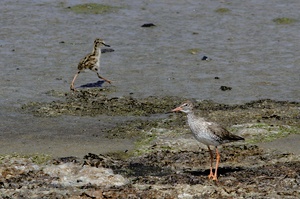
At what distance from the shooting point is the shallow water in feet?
68.9

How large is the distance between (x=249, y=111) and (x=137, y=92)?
11.0 ft

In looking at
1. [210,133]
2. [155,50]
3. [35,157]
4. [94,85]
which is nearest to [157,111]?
[94,85]

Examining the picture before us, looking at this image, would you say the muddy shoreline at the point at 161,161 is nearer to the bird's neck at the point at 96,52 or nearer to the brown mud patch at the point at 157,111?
the brown mud patch at the point at 157,111

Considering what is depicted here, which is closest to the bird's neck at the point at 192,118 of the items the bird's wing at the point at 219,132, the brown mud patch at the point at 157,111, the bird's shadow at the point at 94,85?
the bird's wing at the point at 219,132

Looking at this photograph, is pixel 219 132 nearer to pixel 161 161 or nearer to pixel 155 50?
pixel 161 161

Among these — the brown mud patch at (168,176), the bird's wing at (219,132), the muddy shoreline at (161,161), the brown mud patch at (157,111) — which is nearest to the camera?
the brown mud patch at (168,176)

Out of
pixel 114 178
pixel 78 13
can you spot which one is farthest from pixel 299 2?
pixel 114 178

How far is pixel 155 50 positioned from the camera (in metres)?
25.2

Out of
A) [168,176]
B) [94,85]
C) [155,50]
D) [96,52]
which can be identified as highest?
[96,52]

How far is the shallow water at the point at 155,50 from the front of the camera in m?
21.0

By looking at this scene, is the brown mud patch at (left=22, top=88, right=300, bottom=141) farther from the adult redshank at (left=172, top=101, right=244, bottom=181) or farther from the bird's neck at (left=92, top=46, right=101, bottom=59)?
the adult redshank at (left=172, top=101, right=244, bottom=181)

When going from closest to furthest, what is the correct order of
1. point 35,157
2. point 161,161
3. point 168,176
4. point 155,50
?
point 168,176 → point 161,161 → point 35,157 → point 155,50

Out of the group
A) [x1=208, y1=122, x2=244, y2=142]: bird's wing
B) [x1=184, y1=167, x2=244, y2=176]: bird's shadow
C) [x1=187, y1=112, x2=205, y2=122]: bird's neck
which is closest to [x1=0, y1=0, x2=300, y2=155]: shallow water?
[x1=187, y1=112, x2=205, y2=122]: bird's neck

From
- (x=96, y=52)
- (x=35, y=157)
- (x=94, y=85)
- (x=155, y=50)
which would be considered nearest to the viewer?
(x=35, y=157)
